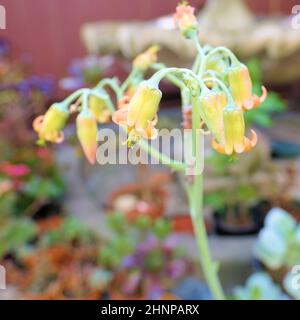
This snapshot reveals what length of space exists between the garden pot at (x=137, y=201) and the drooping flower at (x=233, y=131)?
113 cm

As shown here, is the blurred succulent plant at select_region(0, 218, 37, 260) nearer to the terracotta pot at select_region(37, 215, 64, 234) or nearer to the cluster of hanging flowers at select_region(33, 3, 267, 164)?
the terracotta pot at select_region(37, 215, 64, 234)

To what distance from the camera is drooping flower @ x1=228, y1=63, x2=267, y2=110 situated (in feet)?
1.76

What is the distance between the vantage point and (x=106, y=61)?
2125 millimetres

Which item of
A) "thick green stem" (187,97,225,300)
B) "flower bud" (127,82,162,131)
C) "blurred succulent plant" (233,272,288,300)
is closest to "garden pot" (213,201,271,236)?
"blurred succulent plant" (233,272,288,300)

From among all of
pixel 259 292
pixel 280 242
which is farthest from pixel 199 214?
pixel 280 242

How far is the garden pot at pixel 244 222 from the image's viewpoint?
155cm

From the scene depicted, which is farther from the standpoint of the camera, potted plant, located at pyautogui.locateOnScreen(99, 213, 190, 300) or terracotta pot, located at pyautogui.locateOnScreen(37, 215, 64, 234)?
terracotta pot, located at pyautogui.locateOnScreen(37, 215, 64, 234)

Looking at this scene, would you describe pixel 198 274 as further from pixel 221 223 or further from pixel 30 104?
pixel 30 104

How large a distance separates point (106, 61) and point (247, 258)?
104 cm

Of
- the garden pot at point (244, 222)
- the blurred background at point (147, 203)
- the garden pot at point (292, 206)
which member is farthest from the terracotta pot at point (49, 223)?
the garden pot at point (292, 206)

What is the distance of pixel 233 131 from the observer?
0.51m

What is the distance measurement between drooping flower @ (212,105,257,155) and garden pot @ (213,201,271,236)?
1.06 meters

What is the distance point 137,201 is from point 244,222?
1.25 feet
